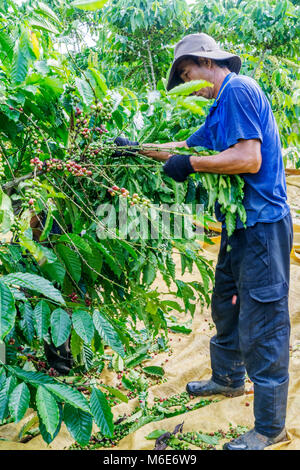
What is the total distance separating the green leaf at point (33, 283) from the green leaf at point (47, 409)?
25 centimetres

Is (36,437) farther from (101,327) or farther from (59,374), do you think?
(101,327)

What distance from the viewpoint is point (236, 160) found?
1.42 metres

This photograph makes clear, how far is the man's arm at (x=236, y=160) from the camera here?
1424mm

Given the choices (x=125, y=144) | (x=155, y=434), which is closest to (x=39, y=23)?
(x=125, y=144)

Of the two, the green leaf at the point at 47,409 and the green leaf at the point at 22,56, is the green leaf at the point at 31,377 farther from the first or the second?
the green leaf at the point at 22,56

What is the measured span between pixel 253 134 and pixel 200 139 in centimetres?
38

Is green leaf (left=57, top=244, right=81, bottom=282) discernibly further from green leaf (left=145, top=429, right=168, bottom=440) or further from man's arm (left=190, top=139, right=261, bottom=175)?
green leaf (left=145, top=429, right=168, bottom=440)

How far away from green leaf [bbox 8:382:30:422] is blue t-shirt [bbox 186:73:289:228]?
3.25 ft

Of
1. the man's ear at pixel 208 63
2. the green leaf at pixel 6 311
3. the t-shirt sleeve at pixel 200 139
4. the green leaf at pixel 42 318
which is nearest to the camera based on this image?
the green leaf at pixel 6 311

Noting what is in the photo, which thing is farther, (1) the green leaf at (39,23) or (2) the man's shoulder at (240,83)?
(2) the man's shoulder at (240,83)

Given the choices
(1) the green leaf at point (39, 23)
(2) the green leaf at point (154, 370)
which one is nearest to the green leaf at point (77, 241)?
(1) the green leaf at point (39, 23)

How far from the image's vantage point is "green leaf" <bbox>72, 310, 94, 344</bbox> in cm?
112

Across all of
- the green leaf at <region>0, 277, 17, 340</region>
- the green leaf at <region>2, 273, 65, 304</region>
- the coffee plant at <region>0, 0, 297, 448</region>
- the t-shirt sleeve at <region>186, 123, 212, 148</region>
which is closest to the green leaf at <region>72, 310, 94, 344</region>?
the coffee plant at <region>0, 0, 297, 448</region>

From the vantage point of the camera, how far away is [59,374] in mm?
2068
